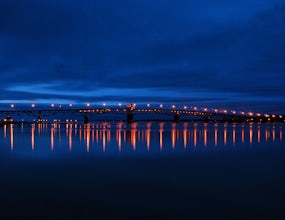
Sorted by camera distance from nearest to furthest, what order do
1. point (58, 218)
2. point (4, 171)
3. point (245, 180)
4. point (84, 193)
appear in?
point (58, 218) → point (84, 193) → point (245, 180) → point (4, 171)

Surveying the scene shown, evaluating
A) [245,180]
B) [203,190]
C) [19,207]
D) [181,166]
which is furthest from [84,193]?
[181,166]

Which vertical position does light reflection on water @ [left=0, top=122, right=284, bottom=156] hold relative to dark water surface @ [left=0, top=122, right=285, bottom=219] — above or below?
below

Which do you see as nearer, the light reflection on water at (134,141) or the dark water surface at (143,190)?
the dark water surface at (143,190)

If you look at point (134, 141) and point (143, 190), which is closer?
point (143, 190)

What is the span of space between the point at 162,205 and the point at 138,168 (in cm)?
831

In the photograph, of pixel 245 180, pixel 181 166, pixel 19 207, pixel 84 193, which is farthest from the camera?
pixel 181 166

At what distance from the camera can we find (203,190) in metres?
13.7

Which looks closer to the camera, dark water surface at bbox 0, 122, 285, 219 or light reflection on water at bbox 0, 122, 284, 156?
dark water surface at bbox 0, 122, 285, 219

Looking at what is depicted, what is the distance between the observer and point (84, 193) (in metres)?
13.1

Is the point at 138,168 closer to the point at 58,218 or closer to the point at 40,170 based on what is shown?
the point at 40,170

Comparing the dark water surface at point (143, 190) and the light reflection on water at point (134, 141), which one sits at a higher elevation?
the dark water surface at point (143, 190)

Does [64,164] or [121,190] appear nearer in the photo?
[121,190]

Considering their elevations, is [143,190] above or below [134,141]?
above

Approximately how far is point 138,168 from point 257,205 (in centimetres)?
895
